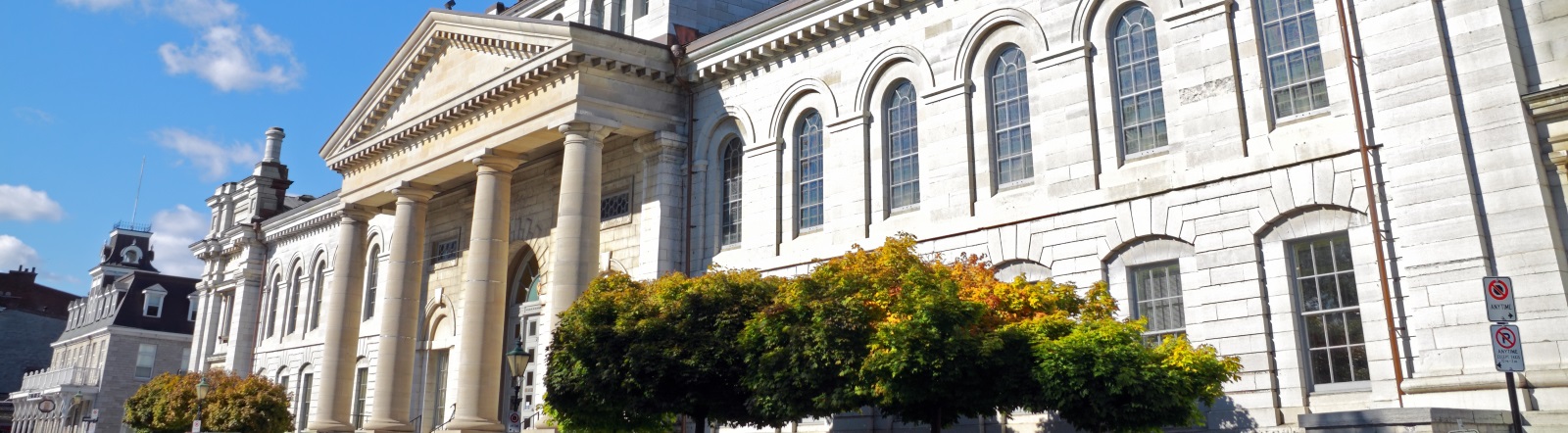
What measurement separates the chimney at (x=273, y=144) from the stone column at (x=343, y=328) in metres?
23.3

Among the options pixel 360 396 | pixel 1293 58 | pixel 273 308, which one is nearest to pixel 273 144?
pixel 273 308

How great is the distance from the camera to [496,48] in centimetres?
3112

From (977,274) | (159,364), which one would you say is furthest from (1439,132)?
(159,364)

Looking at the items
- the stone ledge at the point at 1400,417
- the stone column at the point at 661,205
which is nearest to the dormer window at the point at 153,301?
the stone column at the point at 661,205

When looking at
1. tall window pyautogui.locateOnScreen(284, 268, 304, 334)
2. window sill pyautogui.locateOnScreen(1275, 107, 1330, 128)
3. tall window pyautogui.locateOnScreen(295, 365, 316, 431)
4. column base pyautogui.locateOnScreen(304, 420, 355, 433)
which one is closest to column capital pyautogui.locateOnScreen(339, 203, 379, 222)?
column base pyautogui.locateOnScreen(304, 420, 355, 433)

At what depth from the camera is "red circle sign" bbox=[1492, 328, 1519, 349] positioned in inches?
426

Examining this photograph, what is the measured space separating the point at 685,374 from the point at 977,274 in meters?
5.07

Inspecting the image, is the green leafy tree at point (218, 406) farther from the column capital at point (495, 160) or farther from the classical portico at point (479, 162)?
the column capital at point (495, 160)

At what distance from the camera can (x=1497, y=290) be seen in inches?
441

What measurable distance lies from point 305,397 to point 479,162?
2125cm

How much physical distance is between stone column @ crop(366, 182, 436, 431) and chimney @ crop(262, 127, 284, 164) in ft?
88.9

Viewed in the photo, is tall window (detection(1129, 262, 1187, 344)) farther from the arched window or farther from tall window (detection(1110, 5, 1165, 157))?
the arched window

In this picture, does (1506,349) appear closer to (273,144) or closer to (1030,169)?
(1030,169)

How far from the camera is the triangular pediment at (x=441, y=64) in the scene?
1177 inches
